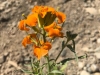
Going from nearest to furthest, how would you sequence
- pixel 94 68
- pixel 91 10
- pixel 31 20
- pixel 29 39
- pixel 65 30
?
1. pixel 31 20
2. pixel 29 39
3. pixel 94 68
4. pixel 65 30
5. pixel 91 10

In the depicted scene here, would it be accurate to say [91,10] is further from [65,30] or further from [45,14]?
[45,14]

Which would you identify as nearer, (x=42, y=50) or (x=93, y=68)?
(x=42, y=50)

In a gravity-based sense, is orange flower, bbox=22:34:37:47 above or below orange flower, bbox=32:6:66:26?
below

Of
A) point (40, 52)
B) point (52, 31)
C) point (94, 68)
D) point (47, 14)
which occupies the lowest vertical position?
point (94, 68)

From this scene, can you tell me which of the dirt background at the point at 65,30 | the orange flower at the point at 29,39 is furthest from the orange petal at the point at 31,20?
the dirt background at the point at 65,30

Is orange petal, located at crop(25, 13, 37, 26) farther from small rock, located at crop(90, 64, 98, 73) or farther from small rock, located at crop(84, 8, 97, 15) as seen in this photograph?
small rock, located at crop(84, 8, 97, 15)

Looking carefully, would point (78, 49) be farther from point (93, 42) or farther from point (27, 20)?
point (27, 20)

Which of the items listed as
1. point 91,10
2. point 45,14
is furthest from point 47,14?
point 91,10

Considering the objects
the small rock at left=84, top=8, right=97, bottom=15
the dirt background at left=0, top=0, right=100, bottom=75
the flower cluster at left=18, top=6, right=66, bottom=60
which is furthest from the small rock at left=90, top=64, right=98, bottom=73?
the flower cluster at left=18, top=6, right=66, bottom=60

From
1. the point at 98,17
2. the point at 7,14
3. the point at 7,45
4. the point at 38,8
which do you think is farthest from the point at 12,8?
the point at 38,8
